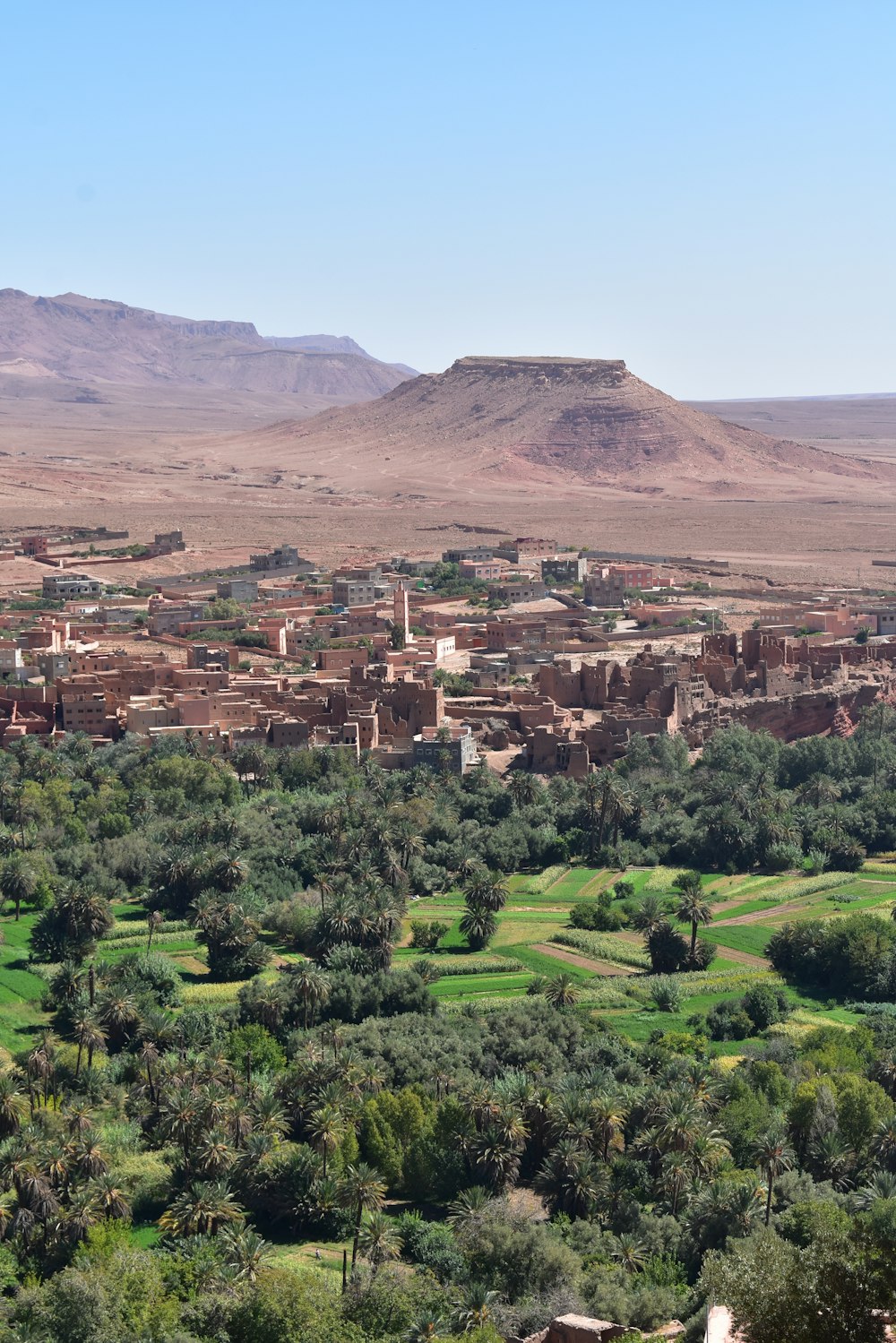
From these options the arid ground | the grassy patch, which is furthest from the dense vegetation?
the arid ground

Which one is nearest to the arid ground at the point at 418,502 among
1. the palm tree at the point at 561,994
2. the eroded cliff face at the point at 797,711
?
the eroded cliff face at the point at 797,711

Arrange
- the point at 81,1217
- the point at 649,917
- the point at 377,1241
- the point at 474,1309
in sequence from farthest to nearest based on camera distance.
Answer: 1. the point at 649,917
2. the point at 81,1217
3. the point at 377,1241
4. the point at 474,1309

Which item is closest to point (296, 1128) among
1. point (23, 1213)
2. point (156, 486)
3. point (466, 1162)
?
point (466, 1162)

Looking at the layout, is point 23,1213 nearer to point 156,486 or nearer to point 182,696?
point 182,696

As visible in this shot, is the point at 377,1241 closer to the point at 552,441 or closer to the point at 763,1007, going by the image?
the point at 763,1007

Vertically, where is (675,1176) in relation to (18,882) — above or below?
below

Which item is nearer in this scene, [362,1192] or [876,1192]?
[876,1192]

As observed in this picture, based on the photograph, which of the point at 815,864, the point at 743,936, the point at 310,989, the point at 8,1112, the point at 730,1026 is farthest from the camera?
the point at 815,864

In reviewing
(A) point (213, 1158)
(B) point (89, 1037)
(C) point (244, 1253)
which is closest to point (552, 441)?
(B) point (89, 1037)
